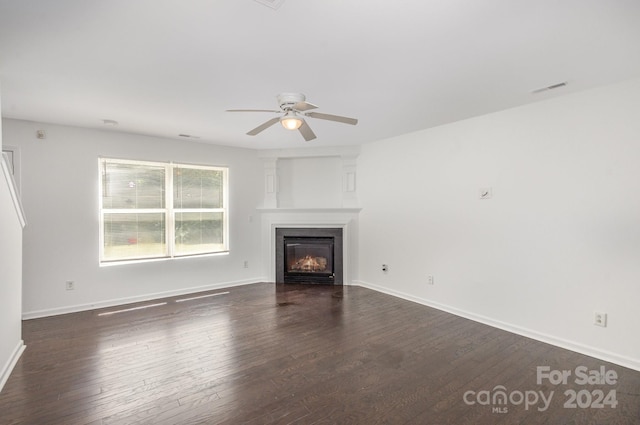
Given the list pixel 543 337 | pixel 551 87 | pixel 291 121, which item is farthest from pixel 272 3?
pixel 543 337

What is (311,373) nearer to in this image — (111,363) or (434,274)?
(111,363)

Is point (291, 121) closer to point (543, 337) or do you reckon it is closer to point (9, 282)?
point (9, 282)

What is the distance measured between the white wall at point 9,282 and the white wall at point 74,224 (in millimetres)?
1092

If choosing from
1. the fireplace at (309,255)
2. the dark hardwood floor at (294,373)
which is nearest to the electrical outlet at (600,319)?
the dark hardwood floor at (294,373)

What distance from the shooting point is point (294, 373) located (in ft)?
8.00

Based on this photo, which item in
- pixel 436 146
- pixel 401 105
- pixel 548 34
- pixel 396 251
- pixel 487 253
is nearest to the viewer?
pixel 548 34

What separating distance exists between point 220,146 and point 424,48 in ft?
12.8

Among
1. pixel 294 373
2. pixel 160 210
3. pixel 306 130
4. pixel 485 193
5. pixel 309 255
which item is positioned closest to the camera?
pixel 294 373

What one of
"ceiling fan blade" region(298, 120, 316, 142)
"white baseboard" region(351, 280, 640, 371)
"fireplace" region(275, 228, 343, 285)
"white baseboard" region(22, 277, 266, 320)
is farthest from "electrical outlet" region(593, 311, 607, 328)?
"white baseboard" region(22, 277, 266, 320)

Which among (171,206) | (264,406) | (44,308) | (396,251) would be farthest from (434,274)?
(44,308)

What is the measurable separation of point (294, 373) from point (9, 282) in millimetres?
2573

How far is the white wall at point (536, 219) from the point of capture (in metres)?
2.57

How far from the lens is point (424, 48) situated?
199 centimetres

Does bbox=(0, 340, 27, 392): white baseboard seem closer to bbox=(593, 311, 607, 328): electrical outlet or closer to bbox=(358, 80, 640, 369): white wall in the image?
bbox=(358, 80, 640, 369): white wall
